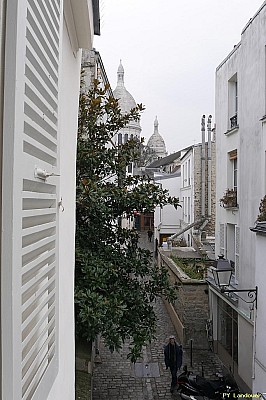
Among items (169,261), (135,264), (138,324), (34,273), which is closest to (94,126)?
(135,264)

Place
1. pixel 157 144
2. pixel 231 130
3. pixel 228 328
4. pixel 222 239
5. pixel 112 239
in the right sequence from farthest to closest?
1. pixel 157 144
2. pixel 222 239
3. pixel 228 328
4. pixel 231 130
5. pixel 112 239

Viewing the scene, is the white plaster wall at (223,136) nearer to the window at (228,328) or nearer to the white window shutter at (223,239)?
the white window shutter at (223,239)

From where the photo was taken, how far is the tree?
8320mm

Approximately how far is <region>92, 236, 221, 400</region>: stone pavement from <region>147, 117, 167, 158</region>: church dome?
75.1 meters

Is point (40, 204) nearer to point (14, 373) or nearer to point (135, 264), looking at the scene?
point (14, 373)

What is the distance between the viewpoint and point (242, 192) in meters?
13.0

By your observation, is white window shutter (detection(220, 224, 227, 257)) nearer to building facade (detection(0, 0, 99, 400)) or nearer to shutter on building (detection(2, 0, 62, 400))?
building facade (detection(0, 0, 99, 400))

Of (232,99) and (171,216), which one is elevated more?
(232,99)

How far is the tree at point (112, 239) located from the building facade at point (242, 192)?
228cm

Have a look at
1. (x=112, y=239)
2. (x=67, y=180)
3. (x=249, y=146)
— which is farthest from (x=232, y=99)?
(x=67, y=180)

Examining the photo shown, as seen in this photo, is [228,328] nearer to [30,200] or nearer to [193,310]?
[193,310]

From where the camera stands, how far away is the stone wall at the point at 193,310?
14.9m

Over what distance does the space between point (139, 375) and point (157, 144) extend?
267 feet

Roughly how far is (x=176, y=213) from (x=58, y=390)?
36.9m
